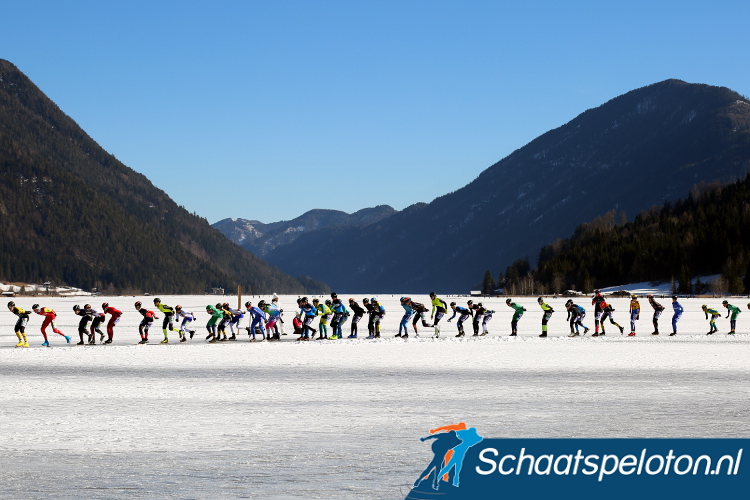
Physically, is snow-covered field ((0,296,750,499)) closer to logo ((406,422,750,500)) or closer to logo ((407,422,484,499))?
logo ((407,422,484,499))

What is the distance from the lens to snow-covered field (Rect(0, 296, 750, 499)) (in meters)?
8.31

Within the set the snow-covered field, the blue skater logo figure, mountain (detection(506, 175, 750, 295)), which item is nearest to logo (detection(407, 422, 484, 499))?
the blue skater logo figure

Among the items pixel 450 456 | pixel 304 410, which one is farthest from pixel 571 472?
pixel 304 410

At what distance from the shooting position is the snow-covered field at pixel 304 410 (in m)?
8.31

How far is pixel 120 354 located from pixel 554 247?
162277 mm

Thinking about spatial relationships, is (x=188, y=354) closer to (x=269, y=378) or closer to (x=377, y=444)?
(x=269, y=378)

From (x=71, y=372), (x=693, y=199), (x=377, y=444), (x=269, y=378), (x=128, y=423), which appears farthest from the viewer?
(x=693, y=199)

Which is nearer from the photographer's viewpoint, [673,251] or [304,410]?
[304,410]

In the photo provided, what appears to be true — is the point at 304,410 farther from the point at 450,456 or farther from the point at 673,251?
the point at 673,251

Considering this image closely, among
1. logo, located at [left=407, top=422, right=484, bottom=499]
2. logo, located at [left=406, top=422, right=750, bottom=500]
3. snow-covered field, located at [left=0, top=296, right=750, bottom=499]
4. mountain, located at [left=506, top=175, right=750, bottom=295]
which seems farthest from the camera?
mountain, located at [left=506, top=175, right=750, bottom=295]

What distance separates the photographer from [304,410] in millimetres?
12680

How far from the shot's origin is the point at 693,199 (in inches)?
6658

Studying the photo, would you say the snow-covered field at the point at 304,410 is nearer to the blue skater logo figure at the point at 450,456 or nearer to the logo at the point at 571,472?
the blue skater logo figure at the point at 450,456

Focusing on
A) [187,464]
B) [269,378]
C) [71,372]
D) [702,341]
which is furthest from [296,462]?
[702,341]
